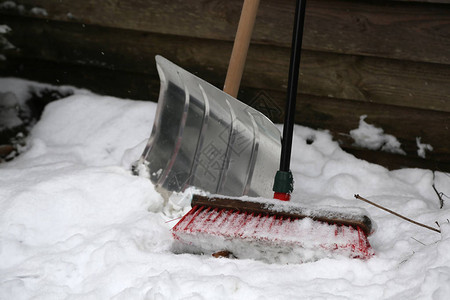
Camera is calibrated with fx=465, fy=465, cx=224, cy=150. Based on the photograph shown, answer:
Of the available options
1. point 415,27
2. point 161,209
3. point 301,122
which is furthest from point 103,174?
point 415,27

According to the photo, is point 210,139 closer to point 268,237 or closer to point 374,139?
point 268,237

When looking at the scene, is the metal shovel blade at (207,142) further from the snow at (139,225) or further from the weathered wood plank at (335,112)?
the weathered wood plank at (335,112)

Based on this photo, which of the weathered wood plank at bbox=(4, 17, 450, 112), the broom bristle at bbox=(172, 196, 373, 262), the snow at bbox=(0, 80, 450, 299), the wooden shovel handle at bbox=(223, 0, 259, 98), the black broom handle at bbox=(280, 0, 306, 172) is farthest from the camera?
the weathered wood plank at bbox=(4, 17, 450, 112)

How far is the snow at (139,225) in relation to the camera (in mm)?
1078

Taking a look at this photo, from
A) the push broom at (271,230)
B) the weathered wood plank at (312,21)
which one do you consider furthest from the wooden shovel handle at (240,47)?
the push broom at (271,230)

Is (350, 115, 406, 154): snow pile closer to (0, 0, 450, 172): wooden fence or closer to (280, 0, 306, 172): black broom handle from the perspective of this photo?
(0, 0, 450, 172): wooden fence

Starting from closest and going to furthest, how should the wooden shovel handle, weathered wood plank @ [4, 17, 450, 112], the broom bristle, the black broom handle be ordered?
the broom bristle < the black broom handle < the wooden shovel handle < weathered wood plank @ [4, 17, 450, 112]

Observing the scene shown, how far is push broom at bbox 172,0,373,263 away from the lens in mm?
1189

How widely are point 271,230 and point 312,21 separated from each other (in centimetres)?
94

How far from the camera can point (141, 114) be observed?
2.02 m

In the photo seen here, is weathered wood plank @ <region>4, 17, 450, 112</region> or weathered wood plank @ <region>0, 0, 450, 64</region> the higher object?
weathered wood plank @ <region>0, 0, 450, 64</region>

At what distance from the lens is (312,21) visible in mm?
1816

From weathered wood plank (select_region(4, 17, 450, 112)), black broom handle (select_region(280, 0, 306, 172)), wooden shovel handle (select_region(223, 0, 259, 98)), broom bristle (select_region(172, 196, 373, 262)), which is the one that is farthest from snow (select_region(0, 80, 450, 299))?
wooden shovel handle (select_region(223, 0, 259, 98))

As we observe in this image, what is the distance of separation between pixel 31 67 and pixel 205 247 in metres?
1.43
